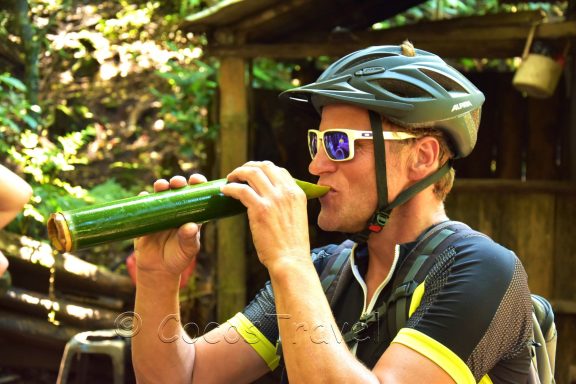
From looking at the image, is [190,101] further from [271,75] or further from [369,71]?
[369,71]

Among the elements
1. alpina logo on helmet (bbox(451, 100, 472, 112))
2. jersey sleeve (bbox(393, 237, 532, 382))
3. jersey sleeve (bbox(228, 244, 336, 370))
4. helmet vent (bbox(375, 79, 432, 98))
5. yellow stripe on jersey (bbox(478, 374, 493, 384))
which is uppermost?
helmet vent (bbox(375, 79, 432, 98))

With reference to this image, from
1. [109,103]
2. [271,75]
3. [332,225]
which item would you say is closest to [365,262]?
[332,225]

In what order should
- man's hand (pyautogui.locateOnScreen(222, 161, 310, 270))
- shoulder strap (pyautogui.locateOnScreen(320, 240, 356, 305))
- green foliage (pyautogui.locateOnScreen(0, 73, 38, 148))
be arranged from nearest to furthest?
man's hand (pyautogui.locateOnScreen(222, 161, 310, 270)) < shoulder strap (pyautogui.locateOnScreen(320, 240, 356, 305)) < green foliage (pyautogui.locateOnScreen(0, 73, 38, 148))

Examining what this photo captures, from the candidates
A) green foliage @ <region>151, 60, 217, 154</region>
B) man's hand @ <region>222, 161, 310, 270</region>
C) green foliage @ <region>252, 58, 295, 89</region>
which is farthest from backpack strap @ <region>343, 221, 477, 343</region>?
green foliage @ <region>252, 58, 295, 89</region>

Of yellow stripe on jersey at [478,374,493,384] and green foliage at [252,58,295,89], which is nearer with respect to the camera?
yellow stripe on jersey at [478,374,493,384]

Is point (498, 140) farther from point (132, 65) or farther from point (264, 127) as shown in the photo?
point (132, 65)

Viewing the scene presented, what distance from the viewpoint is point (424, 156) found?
8.91ft

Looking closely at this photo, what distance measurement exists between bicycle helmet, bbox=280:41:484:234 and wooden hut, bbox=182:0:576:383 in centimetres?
353

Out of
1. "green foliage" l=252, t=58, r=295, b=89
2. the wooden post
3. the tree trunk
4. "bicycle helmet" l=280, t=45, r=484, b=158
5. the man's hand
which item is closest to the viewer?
the man's hand

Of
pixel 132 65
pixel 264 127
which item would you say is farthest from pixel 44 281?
pixel 132 65

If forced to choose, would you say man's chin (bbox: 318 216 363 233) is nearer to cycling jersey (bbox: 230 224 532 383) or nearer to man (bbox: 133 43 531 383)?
man (bbox: 133 43 531 383)

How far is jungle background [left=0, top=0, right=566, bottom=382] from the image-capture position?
6.61 m

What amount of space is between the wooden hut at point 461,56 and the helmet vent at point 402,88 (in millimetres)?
3619

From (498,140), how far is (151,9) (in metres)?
3.90
